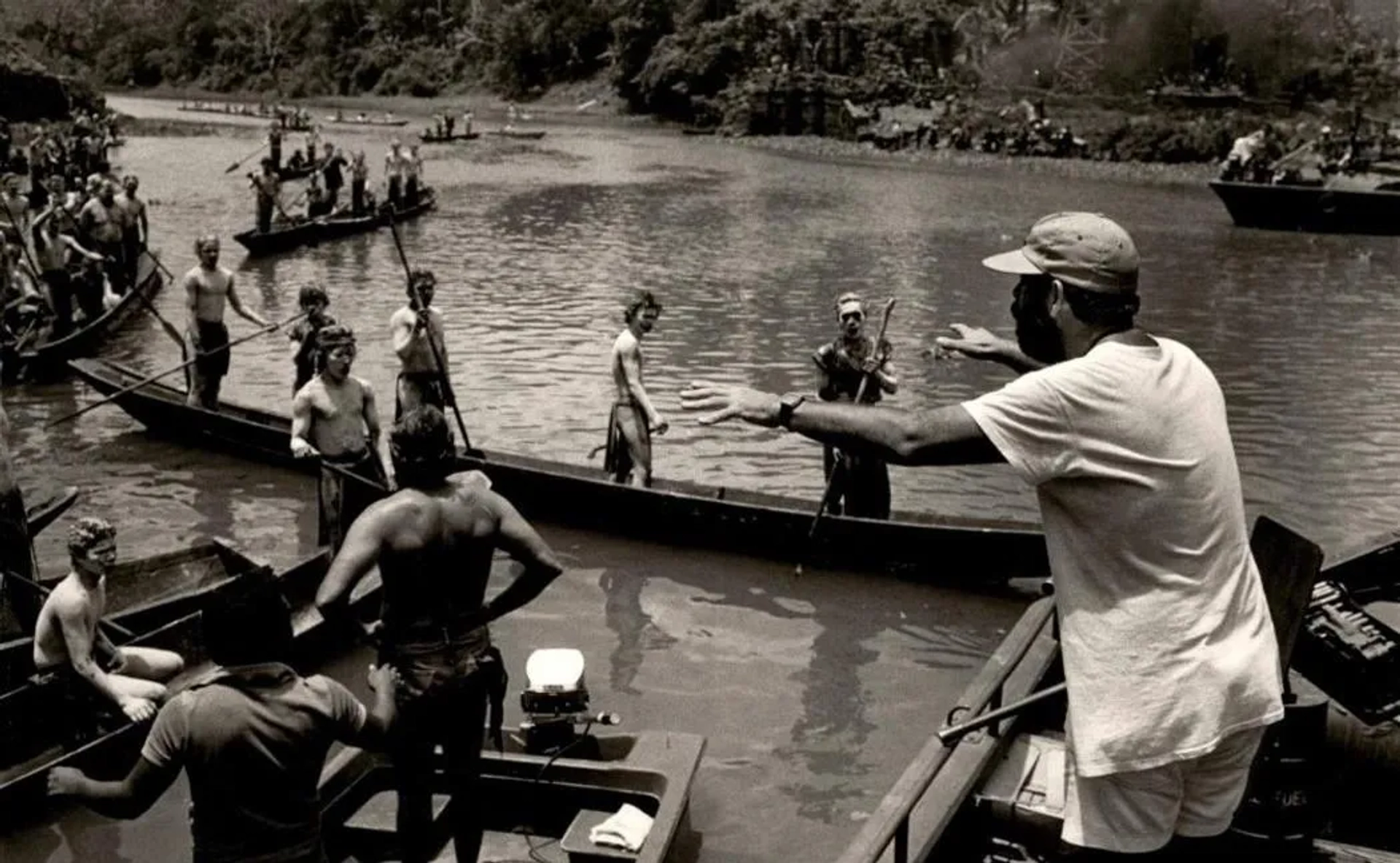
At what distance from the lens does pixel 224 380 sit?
20.2m

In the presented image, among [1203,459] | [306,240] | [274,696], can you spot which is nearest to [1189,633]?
[1203,459]

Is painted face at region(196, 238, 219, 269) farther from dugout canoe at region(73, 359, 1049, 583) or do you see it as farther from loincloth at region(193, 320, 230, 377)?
dugout canoe at region(73, 359, 1049, 583)

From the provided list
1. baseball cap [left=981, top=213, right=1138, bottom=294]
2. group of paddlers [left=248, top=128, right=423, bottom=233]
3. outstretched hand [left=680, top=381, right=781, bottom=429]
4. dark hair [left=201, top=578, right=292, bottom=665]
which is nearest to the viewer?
baseball cap [left=981, top=213, right=1138, bottom=294]

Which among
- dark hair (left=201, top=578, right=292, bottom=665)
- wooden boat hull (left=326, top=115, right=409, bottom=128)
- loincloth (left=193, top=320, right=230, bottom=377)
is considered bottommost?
wooden boat hull (left=326, top=115, right=409, bottom=128)

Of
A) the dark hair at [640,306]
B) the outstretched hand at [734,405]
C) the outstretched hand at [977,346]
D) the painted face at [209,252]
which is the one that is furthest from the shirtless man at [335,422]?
the outstretched hand at [734,405]

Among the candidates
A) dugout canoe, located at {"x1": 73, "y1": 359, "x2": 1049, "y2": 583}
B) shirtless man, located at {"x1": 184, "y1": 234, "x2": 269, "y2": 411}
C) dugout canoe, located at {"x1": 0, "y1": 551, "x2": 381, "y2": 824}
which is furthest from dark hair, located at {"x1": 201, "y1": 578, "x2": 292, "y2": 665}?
shirtless man, located at {"x1": 184, "y1": 234, "x2": 269, "y2": 411}

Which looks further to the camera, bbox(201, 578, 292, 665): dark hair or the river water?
the river water

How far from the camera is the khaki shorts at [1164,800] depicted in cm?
337

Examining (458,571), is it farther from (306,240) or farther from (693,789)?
(306,240)

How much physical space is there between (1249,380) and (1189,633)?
64.5 feet

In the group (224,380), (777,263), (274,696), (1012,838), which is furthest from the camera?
(777,263)

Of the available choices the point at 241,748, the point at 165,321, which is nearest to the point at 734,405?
the point at 241,748

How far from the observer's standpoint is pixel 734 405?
3.47 meters

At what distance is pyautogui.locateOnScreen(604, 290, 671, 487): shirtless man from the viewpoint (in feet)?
39.8
